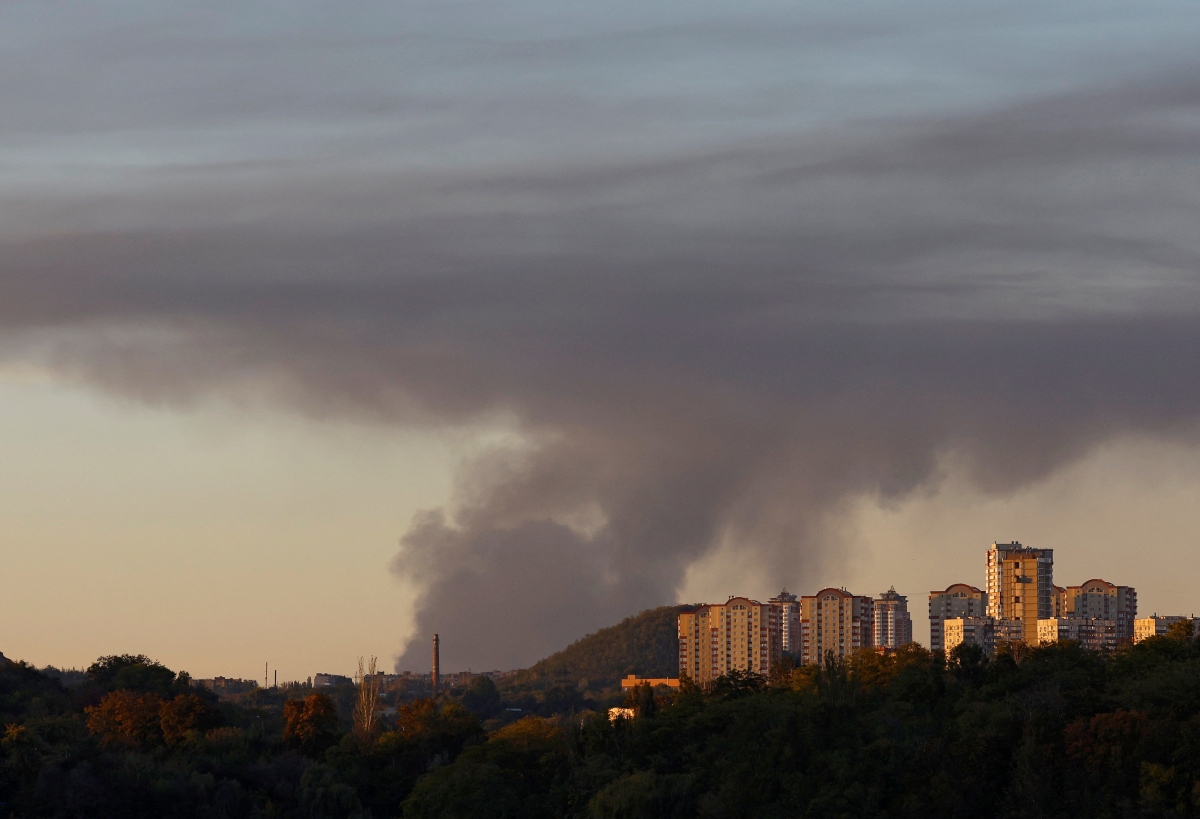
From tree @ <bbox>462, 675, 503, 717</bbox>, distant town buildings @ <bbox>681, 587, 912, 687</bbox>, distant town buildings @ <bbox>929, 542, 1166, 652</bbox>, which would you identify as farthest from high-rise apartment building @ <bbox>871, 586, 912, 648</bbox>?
tree @ <bbox>462, 675, 503, 717</bbox>

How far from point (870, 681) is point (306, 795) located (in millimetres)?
29963

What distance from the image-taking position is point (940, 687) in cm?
7238

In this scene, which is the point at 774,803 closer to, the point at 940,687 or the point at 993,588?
the point at 940,687

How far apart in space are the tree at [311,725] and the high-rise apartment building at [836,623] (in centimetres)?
8321

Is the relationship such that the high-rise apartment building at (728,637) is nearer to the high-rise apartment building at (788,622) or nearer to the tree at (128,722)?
the high-rise apartment building at (788,622)

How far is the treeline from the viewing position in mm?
59812

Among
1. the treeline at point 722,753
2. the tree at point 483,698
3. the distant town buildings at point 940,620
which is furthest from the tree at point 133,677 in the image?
the tree at point 483,698

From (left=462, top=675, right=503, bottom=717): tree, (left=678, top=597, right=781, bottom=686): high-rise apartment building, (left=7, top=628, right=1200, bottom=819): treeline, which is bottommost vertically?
(left=462, top=675, right=503, bottom=717): tree

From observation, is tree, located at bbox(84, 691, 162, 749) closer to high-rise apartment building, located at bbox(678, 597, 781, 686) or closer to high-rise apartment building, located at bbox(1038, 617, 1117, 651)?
high-rise apartment building, located at bbox(1038, 617, 1117, 651)

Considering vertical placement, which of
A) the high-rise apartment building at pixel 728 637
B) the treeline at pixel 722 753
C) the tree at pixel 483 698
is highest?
the high-rise apartment building at pixel 728 637

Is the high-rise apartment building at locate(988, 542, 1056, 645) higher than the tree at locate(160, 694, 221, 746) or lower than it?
higher

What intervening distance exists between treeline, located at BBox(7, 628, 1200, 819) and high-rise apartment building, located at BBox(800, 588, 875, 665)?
7569cm

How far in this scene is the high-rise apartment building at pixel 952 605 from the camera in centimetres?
15088

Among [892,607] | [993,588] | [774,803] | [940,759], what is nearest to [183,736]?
[774,803]
